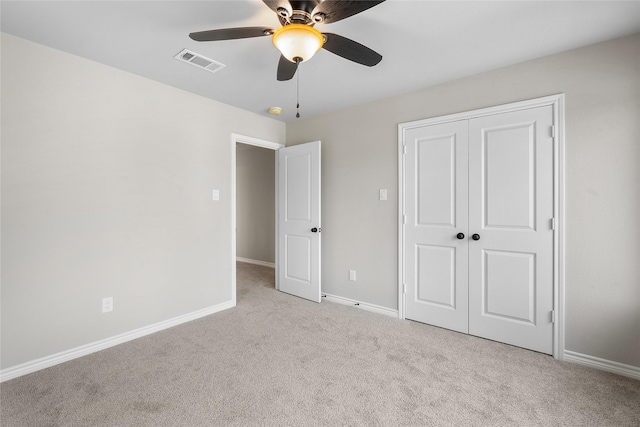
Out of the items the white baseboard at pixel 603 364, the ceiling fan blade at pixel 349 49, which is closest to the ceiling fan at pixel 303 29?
the ceiling fan blade at pixel 349 49

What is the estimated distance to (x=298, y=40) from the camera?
1.55 meters

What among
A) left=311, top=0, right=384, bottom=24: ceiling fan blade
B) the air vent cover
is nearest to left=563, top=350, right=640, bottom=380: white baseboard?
left=311, top=0, right=384, bottom=24: ceiling fan blade

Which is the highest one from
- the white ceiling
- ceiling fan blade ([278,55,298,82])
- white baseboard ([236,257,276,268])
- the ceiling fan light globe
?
the white ceiling

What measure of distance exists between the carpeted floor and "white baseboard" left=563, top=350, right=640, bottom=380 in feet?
0.21

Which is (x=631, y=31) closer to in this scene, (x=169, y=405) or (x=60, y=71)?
(x=169, y=405)

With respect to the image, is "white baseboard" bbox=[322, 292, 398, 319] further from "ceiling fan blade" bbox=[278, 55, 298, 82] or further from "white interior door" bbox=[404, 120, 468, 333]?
"ceiling fan blade" bbox=[278, 55, 298, 82]

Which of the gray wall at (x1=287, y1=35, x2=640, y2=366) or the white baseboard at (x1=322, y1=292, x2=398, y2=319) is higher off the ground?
the gray wall at (x1=287, y1=35, x2=640, y2=366)

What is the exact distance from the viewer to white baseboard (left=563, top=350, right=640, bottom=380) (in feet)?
6.81

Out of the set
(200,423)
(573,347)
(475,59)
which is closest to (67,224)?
(200,423)

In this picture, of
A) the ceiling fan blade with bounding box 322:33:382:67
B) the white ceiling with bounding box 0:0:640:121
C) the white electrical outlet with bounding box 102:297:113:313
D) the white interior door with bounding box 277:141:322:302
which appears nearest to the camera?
the ceiling fan blade with bounding box 322:33:382:67

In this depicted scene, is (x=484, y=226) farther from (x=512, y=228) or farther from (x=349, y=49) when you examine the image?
(x=349, y=49)

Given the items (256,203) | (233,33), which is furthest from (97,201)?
(256,203)

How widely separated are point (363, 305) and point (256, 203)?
3437mm

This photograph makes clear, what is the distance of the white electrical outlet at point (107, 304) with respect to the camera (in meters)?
2.52
